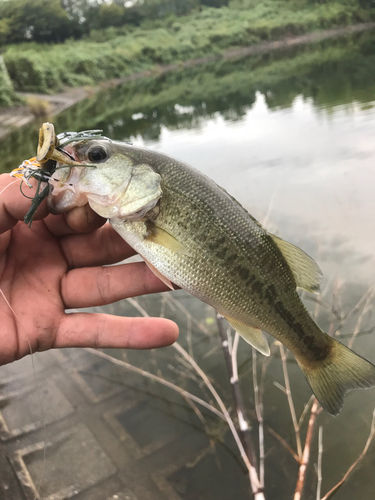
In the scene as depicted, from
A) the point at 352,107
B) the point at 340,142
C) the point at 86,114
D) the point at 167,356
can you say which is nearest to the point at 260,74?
the point at 86,114

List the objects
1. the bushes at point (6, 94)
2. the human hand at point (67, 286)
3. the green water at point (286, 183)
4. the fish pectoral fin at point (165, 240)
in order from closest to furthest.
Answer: the fish pectoral fin at point (165, 240), the human hand at point (67, 286), the green water at point (286, 183), the bushes at point (6, 94)

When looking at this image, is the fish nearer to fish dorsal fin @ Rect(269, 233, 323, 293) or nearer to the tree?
fish dorsal fin @ Rect(269, 233, 323, 293)

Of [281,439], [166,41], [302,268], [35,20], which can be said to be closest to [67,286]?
[302,268]

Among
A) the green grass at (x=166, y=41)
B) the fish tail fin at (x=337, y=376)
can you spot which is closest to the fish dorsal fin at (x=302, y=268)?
the fish tail fin at (x=337, y=376)

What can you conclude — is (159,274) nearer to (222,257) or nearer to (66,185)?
(222,257)

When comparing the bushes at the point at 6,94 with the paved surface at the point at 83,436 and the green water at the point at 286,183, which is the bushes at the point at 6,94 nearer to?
the green water at the point at 286,183

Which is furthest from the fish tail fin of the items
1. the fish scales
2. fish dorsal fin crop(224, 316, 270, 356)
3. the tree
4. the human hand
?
the tree
